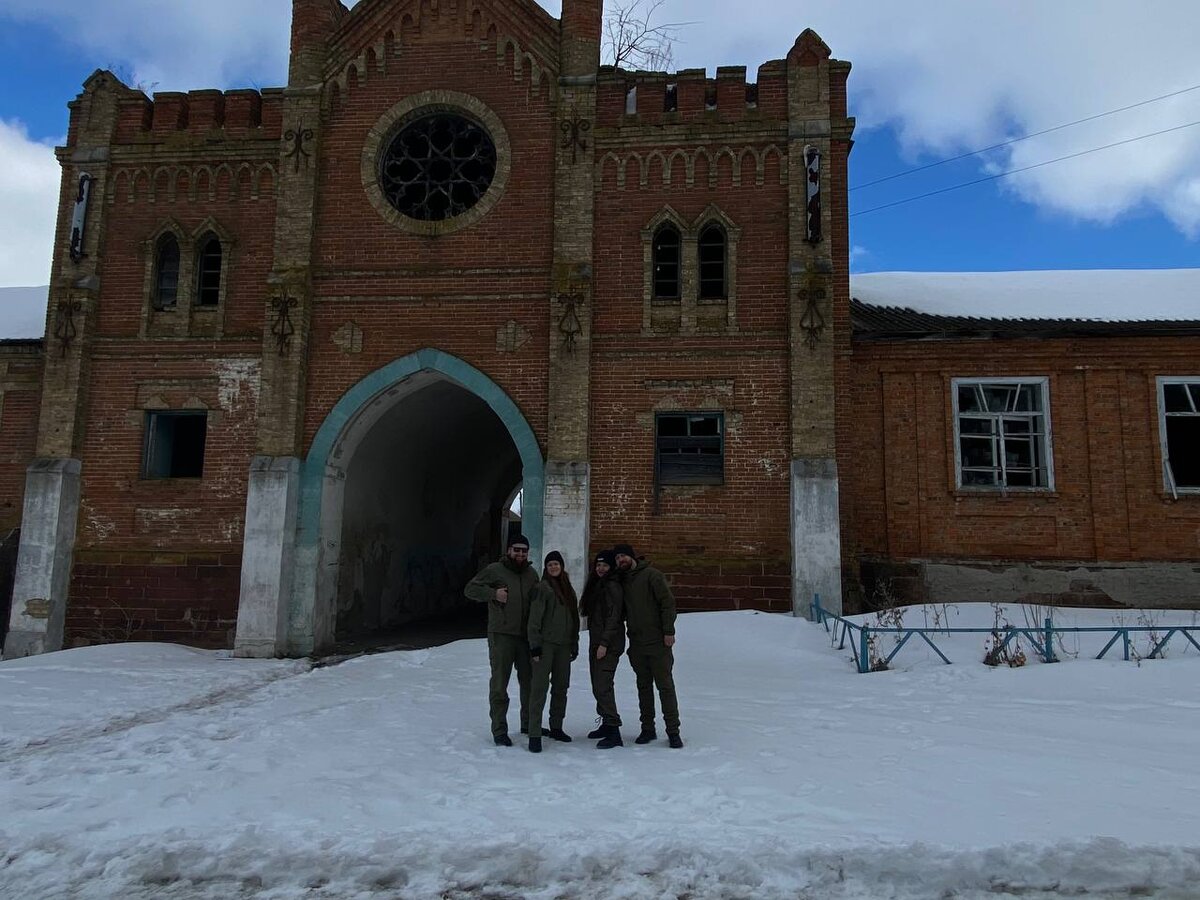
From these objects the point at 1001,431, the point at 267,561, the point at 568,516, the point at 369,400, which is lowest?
the point at 267,561

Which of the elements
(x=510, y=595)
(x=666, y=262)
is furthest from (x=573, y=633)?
(x=666, y=262)

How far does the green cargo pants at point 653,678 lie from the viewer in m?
6.42

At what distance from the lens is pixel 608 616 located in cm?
671

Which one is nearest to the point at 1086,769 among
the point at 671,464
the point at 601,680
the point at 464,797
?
the point at 601,680

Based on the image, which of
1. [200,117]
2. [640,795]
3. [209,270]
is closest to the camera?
[640,795]

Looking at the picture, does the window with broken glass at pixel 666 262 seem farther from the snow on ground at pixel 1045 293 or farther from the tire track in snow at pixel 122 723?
the tire track in snow at pixel 122 723

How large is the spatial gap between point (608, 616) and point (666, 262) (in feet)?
26.1

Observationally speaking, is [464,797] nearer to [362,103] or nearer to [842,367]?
[842,367]

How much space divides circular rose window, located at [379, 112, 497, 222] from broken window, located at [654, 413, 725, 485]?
16.0ft

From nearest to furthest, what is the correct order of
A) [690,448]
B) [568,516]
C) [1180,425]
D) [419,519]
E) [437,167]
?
[568,516], [690,448], [1180,425], [437,167], [419,519]

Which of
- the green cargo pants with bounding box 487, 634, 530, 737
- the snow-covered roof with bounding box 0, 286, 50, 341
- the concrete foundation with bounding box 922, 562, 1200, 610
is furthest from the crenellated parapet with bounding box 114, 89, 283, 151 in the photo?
the concrete foundation with bounding box 922, 562, 1200, 610

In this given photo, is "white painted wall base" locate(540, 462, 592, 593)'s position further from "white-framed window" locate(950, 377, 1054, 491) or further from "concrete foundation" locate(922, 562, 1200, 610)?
"white-framed window" locate(950, 377, 1054, 491)

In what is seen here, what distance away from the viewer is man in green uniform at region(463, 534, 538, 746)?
6.70 meters

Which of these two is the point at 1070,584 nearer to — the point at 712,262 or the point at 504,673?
the point at 712,262
